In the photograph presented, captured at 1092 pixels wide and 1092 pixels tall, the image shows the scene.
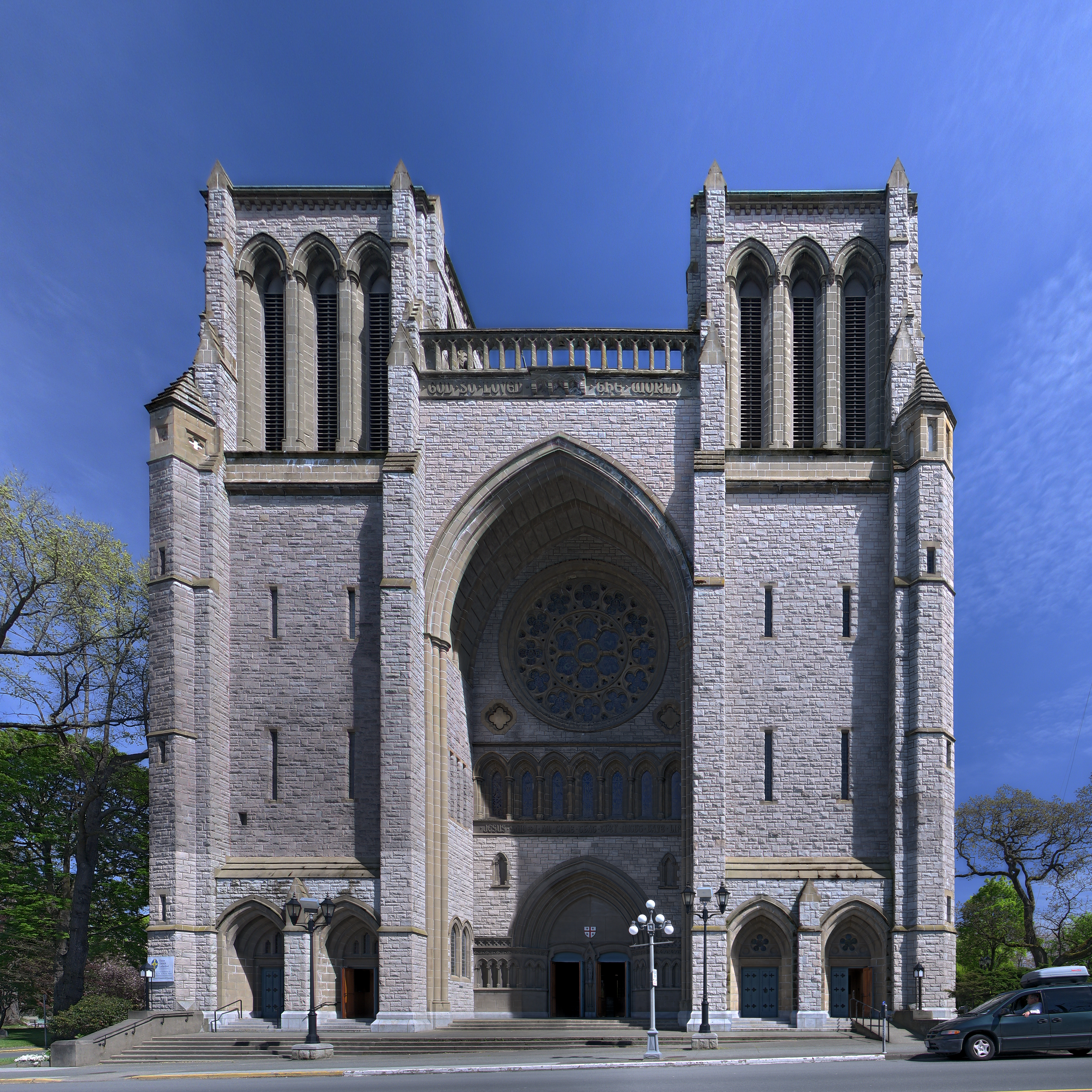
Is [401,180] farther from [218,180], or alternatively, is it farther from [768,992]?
[768,992]

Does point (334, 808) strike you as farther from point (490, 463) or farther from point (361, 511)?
point (490, 463)

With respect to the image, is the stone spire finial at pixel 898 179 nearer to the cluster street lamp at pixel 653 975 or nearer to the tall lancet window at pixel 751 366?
the tall lancet window at pixel 751 366

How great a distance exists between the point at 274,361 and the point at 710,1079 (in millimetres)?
20915

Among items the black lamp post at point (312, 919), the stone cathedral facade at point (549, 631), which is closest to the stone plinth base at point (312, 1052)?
the black lamp post at point (312, 919)

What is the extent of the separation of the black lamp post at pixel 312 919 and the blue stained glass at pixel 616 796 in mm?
8168

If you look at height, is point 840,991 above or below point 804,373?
below

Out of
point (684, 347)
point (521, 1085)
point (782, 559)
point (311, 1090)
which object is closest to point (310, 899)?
point (311, 1090)

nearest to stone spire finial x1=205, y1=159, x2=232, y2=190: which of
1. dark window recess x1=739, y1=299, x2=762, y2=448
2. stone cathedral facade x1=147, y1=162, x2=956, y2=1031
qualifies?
stone cathedral facade x1=147, y1=162, x2=956, y2=1031

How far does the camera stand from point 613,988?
30156mm

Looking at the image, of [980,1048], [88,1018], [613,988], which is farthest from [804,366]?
[88,1018]

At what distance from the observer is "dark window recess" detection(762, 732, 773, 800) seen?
2662 centimetres

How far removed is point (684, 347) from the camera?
28.7 meters

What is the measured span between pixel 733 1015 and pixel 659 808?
19.4ft

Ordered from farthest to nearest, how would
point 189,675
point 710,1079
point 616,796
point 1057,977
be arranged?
point 616,796 < point 189,675 < point 1057,977 < point 710,1079
